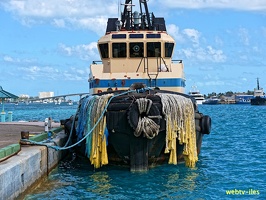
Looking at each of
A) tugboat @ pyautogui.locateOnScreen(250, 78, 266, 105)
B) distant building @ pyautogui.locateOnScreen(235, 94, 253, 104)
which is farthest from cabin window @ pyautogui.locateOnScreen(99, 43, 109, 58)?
distant building @ pyautogui.locateOnScreen(235, 94, 253, 104)

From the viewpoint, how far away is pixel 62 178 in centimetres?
1327

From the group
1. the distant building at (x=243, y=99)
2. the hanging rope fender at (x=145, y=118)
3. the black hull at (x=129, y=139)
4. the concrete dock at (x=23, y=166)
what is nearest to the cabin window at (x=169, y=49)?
the black hull at (x=129, y=139)

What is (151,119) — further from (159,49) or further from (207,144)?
(207,144)

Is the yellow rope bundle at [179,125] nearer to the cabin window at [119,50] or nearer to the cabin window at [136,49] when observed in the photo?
the cabin window at [136,49]

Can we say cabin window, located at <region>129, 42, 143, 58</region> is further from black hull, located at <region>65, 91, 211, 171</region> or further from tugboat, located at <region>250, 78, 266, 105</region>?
tugboat, located at <region>250, 78, 266, 105</region>

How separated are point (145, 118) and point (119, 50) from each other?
5.19 metres

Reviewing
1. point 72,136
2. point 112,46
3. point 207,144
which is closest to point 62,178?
point 72,136

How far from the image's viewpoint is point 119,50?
17094 mm

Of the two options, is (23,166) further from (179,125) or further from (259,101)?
(259,101)

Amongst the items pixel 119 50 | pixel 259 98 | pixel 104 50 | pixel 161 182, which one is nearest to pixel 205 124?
pixel 161 182

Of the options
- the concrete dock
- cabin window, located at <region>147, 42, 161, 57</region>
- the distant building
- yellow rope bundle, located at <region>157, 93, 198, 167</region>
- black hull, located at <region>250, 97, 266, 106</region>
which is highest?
the distant building

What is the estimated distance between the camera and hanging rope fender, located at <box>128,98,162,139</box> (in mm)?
12398

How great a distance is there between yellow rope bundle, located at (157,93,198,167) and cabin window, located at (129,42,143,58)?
149 inches

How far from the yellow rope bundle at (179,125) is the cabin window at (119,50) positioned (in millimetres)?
4003
